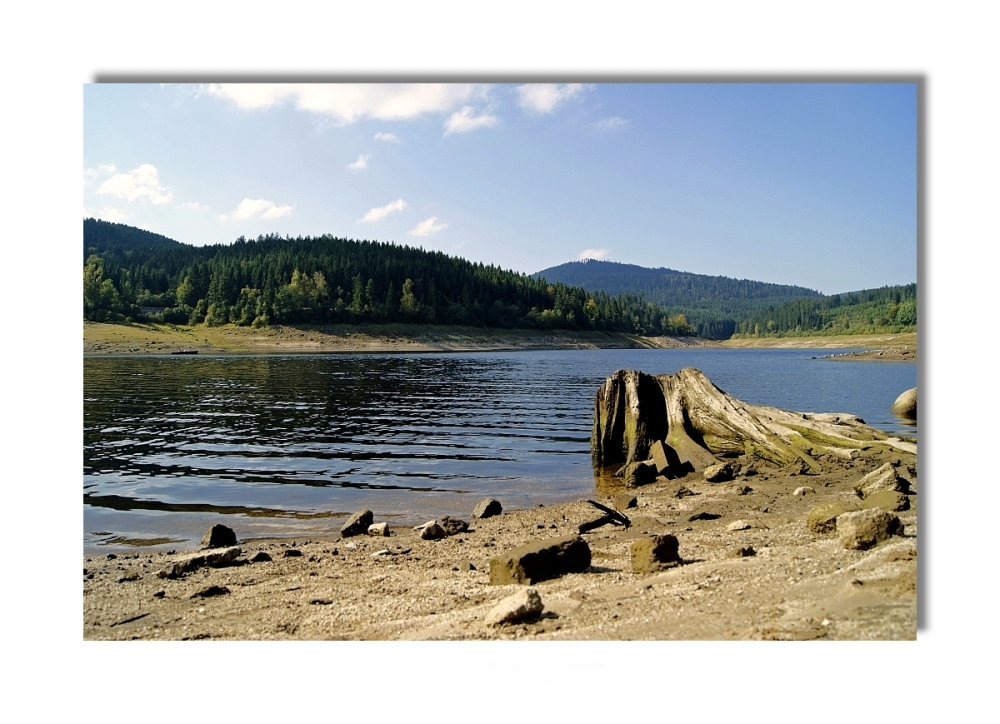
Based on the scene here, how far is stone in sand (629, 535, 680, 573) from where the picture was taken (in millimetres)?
5840

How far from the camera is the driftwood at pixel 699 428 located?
9.66 m

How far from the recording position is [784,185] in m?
7.51

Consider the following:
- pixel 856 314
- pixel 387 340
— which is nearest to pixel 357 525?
pixel 856 314

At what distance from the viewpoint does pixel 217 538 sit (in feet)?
25.8

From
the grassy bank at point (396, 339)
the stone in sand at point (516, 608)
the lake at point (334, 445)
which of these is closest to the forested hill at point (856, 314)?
the lake at point (334, 445)

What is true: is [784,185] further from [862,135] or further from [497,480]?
[497,480]

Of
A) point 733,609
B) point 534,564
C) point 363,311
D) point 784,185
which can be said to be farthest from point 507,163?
point 363,311

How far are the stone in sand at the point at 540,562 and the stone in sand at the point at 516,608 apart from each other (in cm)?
74

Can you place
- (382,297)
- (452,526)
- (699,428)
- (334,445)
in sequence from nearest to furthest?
1. (452,526)
2. (699,428)
3. (334,445)
4. (382,297)

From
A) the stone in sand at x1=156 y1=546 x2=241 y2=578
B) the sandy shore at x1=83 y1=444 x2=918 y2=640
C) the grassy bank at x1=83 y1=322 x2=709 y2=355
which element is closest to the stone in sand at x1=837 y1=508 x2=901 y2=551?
the sandy shore at x1=83 y1=444 x2=918 y2=640

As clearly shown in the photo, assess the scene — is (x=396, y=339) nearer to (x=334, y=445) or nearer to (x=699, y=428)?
(x=334, y=445)

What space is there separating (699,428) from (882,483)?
4185 mm

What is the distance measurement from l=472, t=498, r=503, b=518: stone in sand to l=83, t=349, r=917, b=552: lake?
0.61 m
